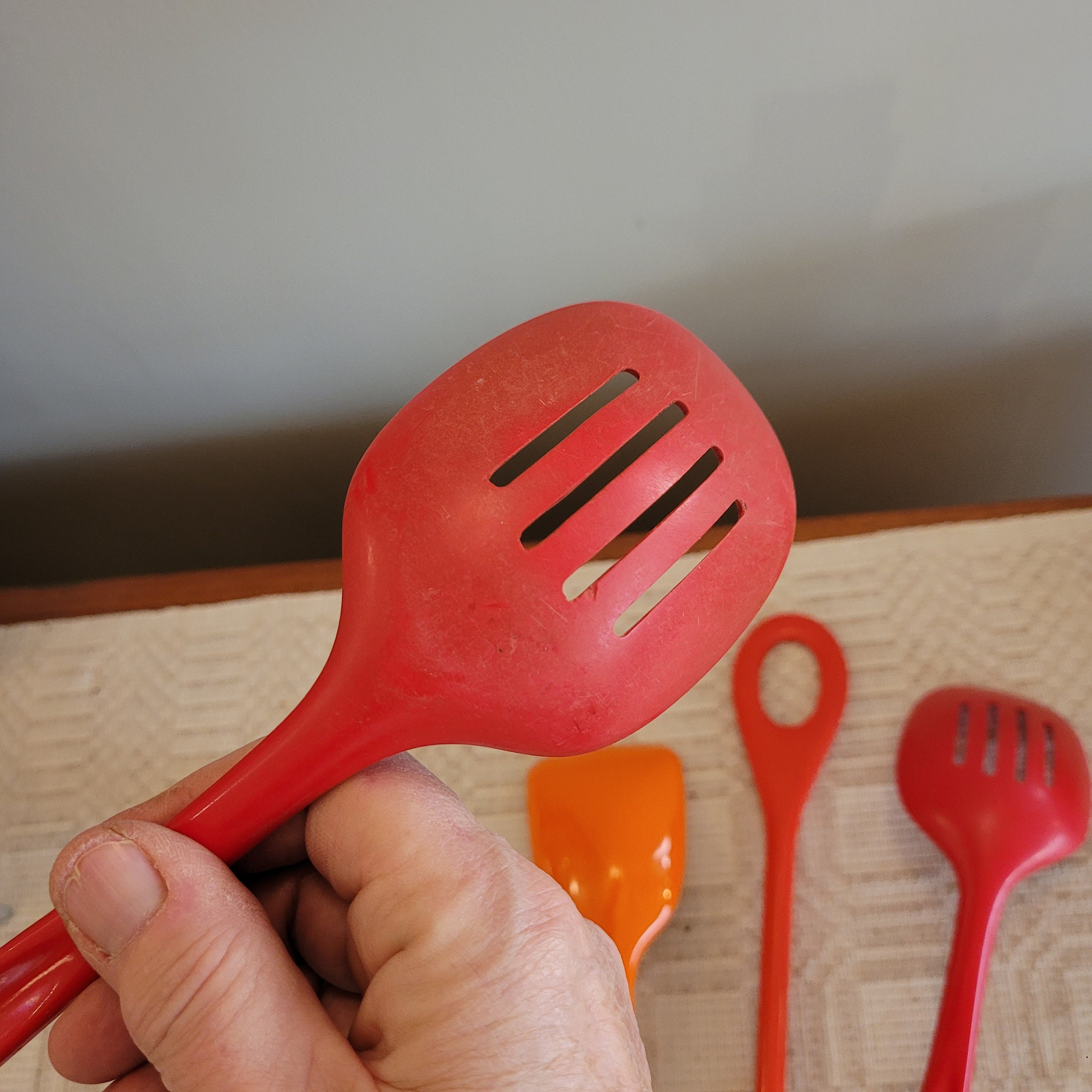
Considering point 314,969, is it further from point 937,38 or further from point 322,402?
point 937,38

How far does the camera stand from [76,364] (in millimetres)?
464

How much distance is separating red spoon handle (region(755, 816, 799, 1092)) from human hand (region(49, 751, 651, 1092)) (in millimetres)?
99

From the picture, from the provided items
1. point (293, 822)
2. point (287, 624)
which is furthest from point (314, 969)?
point (287, 624)

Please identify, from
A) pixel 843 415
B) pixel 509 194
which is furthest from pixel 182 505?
pixel 843 415

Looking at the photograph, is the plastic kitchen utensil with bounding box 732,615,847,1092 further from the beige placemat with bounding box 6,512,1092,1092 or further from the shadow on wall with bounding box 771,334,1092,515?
the shadow on wall with bounding box 771,334,1092,515

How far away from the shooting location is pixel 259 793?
0.27 m

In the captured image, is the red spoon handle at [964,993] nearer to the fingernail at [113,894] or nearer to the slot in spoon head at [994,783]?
the slot in spoon head at [994,783]

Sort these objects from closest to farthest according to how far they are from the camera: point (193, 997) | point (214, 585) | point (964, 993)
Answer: point (193, 997), point (964, 993), point (214, 585)

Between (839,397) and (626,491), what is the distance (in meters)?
0.29

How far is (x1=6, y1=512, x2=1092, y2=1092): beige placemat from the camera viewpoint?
358 mm

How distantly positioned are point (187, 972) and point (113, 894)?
32mm

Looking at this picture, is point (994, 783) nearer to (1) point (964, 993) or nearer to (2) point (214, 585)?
(1) point (964, 993)

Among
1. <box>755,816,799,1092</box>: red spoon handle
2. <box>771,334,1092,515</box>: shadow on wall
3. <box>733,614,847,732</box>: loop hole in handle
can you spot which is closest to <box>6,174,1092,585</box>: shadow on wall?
<box>771,334,1092,515</box>: shadow on wall

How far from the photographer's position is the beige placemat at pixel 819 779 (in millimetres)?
358
